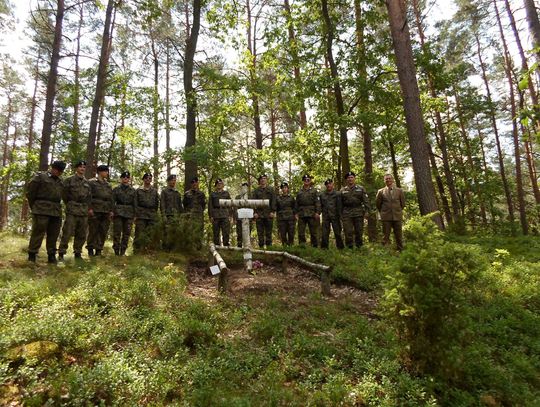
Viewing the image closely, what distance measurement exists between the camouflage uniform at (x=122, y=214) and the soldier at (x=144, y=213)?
0.17 metres

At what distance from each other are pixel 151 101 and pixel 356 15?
1011 centimetres

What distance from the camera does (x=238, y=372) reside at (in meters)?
4.49

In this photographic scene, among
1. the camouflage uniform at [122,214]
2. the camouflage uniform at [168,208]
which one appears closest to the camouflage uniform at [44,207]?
the camouflage uniform at [122,214]

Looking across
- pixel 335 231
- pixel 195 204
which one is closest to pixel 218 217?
pixel 195 204

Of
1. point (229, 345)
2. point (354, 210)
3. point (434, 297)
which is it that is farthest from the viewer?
point (354, 210)

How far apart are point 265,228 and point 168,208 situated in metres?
3.33

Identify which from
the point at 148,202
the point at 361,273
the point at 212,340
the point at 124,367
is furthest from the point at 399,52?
the point at 124,367

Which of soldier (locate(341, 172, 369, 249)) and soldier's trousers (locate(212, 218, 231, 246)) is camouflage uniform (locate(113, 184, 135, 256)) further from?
soldier (locate(341, 172, 369, 249))

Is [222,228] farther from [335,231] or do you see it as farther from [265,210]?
[335,231]

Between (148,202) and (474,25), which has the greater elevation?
(474,25)

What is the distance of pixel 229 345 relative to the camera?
200 inches

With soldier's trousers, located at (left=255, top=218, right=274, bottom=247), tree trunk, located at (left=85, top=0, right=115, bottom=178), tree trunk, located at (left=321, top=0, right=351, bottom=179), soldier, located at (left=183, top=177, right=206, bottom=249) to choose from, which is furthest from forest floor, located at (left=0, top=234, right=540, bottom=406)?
tree trunk, located at (left=85, top=0, right=115, bottom=178)

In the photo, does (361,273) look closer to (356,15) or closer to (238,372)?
(238,372)

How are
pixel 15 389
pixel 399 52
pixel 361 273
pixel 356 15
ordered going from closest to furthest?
1. pixel 15 389
2. pixel 361 273
3. pixel 399 52
4. pixel 356 15
